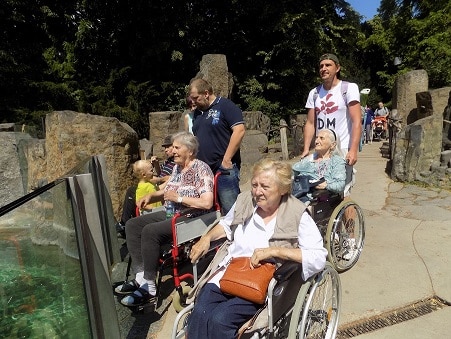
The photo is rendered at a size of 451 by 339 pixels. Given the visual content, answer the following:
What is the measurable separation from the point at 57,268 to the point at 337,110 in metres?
2.63

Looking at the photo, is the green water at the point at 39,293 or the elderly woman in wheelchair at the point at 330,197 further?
the elderly woman in wheelchair at the point at 330,197

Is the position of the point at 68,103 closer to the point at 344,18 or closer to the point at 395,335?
the point at 344,18

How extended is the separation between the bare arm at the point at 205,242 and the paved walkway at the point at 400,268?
2.14ft

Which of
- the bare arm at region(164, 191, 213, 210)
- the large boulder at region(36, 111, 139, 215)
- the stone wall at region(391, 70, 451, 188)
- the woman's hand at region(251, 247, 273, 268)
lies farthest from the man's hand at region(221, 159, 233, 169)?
the stone wall at region(391, 70, 451, 188)

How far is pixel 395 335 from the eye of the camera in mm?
2637

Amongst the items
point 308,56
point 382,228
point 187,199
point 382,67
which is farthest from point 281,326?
point 382,67

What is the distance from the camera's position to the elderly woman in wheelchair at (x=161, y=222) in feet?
9.64

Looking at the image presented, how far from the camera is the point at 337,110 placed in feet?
12.3

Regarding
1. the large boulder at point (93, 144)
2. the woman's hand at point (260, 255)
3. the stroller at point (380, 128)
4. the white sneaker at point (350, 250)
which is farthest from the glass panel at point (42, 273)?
the stroller at point (380, 128)

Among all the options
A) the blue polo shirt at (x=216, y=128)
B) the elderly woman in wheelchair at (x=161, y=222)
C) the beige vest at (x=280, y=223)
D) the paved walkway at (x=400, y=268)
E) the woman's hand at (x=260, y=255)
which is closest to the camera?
the woman's hand at (x=260, y=255)

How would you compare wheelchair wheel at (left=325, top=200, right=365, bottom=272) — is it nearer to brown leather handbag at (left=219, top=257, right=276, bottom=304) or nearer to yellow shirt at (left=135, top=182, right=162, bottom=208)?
brown leather handbag at (left=219, top=257, right=276, bottom=304)

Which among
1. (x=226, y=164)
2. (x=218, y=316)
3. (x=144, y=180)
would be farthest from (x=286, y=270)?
(x=144, y=180)

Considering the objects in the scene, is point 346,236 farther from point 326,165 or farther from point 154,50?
point 154,50

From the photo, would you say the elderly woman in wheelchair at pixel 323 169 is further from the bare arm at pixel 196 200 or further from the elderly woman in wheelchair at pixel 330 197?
the bare arm at pixel 196 200
